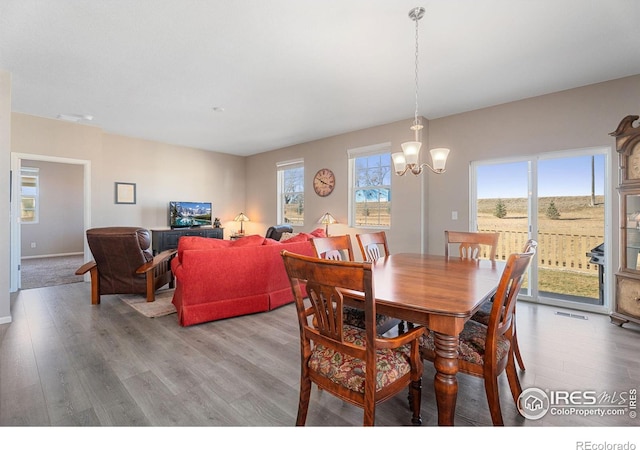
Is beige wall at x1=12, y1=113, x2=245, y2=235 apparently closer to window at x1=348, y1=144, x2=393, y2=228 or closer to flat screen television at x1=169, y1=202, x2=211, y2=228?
flat screen television at x1=169, y1=202, x2=211, y2=228

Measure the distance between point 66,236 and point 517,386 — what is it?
9.65 m

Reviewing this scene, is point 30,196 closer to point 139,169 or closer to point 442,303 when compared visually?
point 139,169

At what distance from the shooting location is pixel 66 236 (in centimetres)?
750

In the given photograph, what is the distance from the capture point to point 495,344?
1358 millimetres

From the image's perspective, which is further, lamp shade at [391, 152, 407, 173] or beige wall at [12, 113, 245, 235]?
beige wall at [12, 113, 245, 235]

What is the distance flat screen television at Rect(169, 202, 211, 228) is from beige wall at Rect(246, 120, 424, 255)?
3.56ft

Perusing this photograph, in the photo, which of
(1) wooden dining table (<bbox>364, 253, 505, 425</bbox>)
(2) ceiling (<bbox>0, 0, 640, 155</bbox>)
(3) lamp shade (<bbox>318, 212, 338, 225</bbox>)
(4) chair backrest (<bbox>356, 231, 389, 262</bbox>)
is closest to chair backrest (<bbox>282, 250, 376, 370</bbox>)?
(1) wooden dining table (<bbox>364, 253, 505, 425</bbox>)

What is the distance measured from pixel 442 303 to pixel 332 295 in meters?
0.50

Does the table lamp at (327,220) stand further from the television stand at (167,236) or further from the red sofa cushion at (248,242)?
the television stand at (167,236)

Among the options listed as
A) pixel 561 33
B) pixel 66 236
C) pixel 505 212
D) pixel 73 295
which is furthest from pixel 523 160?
pixel 66 236

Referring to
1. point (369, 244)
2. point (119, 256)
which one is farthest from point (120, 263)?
point (369, 244)

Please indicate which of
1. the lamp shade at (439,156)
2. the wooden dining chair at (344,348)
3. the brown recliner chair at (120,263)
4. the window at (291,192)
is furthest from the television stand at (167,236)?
the wooden dining chair at (344,348)

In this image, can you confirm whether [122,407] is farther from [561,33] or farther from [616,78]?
[616,78]

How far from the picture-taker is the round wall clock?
5.36 m
